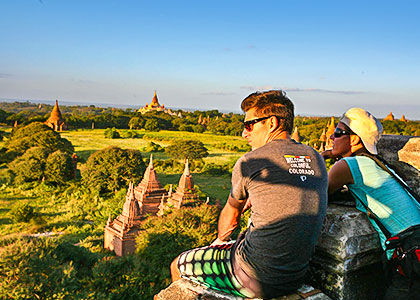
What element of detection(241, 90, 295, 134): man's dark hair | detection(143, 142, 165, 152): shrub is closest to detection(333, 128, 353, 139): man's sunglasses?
detection(241, 90, 295, 134): man's dark hair

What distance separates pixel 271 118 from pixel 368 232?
3.42 ft

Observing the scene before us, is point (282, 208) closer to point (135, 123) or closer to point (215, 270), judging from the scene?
point (215, 270)

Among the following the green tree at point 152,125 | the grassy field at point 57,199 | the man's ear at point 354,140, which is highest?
the man's ear at point 354,140

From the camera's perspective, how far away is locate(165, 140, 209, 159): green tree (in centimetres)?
4625

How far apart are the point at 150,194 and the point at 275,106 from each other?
1775 centimetres

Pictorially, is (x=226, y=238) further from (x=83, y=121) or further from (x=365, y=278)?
(x=83, y=121)

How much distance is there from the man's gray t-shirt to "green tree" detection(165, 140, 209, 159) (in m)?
43.8

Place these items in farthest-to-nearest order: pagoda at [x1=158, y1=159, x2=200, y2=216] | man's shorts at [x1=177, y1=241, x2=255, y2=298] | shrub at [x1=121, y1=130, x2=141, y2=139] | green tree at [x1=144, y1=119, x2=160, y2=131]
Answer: green tree at [x1=144, y1=119, x2=160, y2=131] < shrub at [x1=121, y1=130, x2=141, y2=139] < pagoda at [x1=158, y1=159, x2=200, y2=216] < man's shorts at [x1=177, y1=241, x2=255, y2=298]

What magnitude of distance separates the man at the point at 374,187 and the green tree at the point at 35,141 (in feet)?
127

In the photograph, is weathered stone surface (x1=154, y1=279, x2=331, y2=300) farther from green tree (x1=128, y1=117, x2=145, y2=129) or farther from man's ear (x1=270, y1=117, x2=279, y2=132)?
green tree (x1=128, y1=117, x2=145, y2=129)

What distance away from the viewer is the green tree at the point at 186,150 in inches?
1821

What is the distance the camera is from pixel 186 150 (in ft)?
152

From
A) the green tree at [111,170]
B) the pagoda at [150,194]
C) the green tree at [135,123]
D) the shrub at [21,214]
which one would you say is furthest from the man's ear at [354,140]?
the green tree at [135,123]

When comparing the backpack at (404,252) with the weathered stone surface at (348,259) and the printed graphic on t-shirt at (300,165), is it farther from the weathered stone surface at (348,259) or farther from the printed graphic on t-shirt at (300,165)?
the printed graphic on t-shirt at (300,165)
